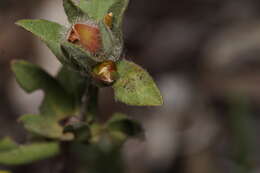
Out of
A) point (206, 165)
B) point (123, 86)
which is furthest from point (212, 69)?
point (123, 86)

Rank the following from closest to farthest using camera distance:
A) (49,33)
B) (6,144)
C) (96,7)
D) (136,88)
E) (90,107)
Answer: (136,88) < (49,33) < (96,7) < (90,107) < (6,144)

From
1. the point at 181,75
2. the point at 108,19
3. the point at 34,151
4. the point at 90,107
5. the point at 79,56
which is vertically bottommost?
the point at 181,75

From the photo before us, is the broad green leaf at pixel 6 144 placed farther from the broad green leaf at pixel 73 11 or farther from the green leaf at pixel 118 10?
the green leaf at pixel 118 10

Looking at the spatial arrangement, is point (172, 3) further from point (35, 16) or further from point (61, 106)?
point (61, 106)

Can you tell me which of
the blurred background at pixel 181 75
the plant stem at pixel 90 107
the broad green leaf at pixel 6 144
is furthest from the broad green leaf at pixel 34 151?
the blurred background at pixel 181 75

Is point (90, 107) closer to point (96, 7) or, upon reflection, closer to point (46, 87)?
point (46, 87)

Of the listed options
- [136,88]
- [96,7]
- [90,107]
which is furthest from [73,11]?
[90,107]

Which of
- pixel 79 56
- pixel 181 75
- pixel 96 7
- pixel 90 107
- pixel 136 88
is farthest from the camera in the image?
pixel 181 75
